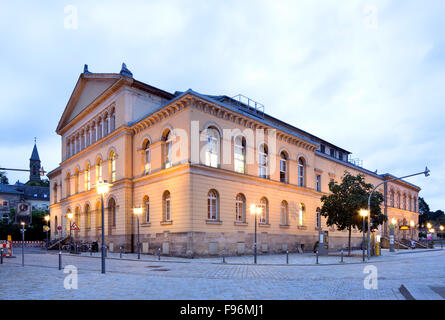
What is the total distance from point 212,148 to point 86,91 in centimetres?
1990

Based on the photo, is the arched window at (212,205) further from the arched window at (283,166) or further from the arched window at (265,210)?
the arched window at (283,166)

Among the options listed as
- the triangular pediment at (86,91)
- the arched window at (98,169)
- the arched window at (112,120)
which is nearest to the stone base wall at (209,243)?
the arched window at (98,169)

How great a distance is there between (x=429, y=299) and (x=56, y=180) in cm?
5480

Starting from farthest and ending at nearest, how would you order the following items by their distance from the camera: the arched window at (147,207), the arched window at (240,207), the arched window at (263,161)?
the arched window at (263,161)
the arched window at (147,207)
the arched window at (240,207)

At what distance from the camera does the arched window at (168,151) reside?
96.7 feet

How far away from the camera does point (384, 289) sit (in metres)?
11.3

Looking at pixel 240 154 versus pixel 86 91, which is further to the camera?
pixel 86 91

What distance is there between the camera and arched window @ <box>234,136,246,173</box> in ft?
103

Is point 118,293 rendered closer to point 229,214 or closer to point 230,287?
point 230,287

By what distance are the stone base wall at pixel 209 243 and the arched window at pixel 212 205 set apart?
1.33 metres

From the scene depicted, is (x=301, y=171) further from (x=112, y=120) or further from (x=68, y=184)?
(x=68, y=184)

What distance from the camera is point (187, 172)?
26.9 meters

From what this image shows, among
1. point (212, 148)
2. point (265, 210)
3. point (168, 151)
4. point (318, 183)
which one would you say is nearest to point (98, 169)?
point (168, 151)

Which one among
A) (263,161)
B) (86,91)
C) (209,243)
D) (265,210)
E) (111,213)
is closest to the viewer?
(209,243)
